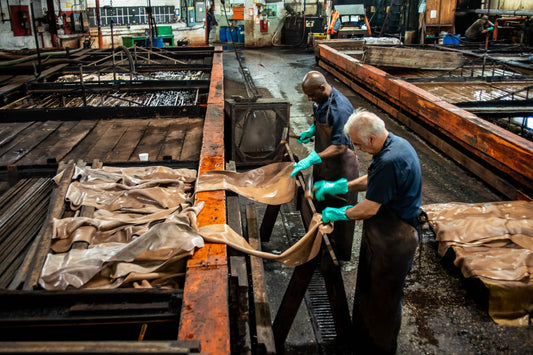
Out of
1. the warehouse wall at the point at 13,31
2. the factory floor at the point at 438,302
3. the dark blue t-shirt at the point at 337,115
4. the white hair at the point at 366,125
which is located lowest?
the factory floor at the point at 438,302

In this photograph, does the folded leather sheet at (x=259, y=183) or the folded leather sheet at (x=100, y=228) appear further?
the folded leather sheet at (x=259, y=183)

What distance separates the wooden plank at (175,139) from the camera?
5.23m

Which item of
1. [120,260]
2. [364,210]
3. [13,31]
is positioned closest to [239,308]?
[120,260]

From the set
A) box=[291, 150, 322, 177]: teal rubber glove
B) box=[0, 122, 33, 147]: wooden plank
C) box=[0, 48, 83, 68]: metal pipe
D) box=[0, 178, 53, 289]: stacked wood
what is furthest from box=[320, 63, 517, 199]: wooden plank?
box=[0, 48, 83, 68]: metal pipe

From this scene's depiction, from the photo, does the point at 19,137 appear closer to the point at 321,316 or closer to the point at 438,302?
the point at 321,316

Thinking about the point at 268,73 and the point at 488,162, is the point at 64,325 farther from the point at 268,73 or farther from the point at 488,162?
the point at 268,73

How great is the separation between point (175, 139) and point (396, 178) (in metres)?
3.74

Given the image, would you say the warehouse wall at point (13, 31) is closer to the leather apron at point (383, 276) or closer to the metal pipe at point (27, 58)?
the metal pipe at point (27, 58)

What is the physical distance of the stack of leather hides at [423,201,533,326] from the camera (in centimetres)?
367

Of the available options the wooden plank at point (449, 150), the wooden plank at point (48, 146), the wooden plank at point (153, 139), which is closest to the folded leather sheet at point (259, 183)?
the wooden plank at point (153, 139)

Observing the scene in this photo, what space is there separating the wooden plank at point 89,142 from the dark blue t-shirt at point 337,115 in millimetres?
2968

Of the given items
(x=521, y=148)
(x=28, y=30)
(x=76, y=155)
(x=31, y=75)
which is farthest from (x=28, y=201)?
(x=28, y=30)

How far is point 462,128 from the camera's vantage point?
21.3 feet

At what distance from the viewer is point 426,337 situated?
354 cm
